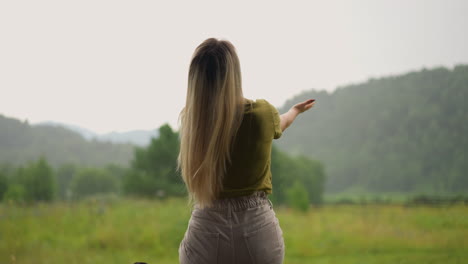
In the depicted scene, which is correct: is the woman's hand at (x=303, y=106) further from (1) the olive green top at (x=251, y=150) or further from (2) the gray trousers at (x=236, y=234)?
(2) the gray trousers at (x=236, y=234)

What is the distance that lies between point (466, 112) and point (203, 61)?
1292 cm

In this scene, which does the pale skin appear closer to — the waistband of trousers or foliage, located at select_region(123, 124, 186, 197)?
the waistband of trousers

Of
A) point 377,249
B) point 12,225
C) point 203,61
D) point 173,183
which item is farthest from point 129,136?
point 203,61

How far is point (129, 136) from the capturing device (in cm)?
1633

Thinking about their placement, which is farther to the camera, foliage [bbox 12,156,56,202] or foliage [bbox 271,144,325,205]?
foliage [bbox 271,144,325,205]

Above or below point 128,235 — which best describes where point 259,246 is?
above

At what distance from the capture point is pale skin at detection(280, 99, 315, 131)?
193 centimetres

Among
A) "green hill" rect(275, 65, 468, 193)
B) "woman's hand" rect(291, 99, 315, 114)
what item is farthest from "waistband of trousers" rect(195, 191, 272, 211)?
"green hill" rect(275, 65, 468, 193)

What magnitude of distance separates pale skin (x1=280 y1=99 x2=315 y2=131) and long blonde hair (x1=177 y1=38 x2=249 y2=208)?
0.30 m

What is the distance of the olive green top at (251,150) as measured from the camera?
5.64 feet

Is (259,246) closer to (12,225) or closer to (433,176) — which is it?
(12,225)

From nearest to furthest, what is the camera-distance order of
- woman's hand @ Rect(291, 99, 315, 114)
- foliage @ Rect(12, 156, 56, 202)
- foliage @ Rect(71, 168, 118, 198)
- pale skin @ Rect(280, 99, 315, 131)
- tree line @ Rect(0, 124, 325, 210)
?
pale skin @ Rect(280, 99, 315, 131), woman's hand @ Rect(291, 99, 315, 114), tree line @ Rect(0, 124, 325, 210), foliage @ Rect(12, 156, 56, 202), foliage @ Rect(71, 168, 118, 198)

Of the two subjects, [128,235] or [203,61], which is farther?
[128,235]

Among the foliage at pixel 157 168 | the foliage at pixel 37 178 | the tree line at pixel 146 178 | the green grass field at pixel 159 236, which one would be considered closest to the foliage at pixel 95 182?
the tree line at pixel 146 178
